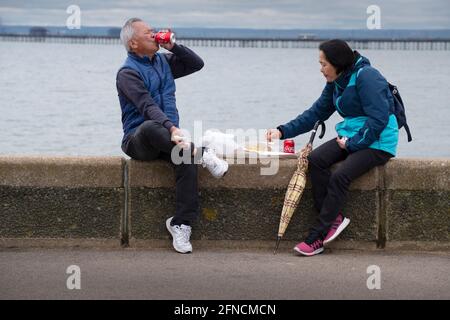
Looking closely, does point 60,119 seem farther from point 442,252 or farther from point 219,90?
point 442,252

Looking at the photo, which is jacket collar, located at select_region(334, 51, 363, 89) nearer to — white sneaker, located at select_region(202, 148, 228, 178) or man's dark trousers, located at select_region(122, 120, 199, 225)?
white sneaker, located at select_region(202, 148, 228, 178)

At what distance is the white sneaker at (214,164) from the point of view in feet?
23.6

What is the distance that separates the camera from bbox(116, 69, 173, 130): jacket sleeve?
7.17 m

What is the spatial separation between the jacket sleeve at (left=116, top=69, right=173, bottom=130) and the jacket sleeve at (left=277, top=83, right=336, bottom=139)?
1036 millimetres

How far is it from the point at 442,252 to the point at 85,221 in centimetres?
247

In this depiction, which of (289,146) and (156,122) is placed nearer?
(156,122)

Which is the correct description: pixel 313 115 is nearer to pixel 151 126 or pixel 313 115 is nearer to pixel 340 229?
pixel 340 229

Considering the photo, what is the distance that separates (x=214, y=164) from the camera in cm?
718

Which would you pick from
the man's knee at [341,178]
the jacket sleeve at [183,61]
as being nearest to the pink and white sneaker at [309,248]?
the man's knee at [341,178]

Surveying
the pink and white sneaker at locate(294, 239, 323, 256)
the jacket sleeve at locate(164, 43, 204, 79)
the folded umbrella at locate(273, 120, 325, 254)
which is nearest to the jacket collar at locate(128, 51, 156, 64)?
the jacket sleeve at locate(164, 43, 204, 79)

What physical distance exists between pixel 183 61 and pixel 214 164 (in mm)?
1024

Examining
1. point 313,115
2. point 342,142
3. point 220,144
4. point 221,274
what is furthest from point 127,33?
point 221,274
